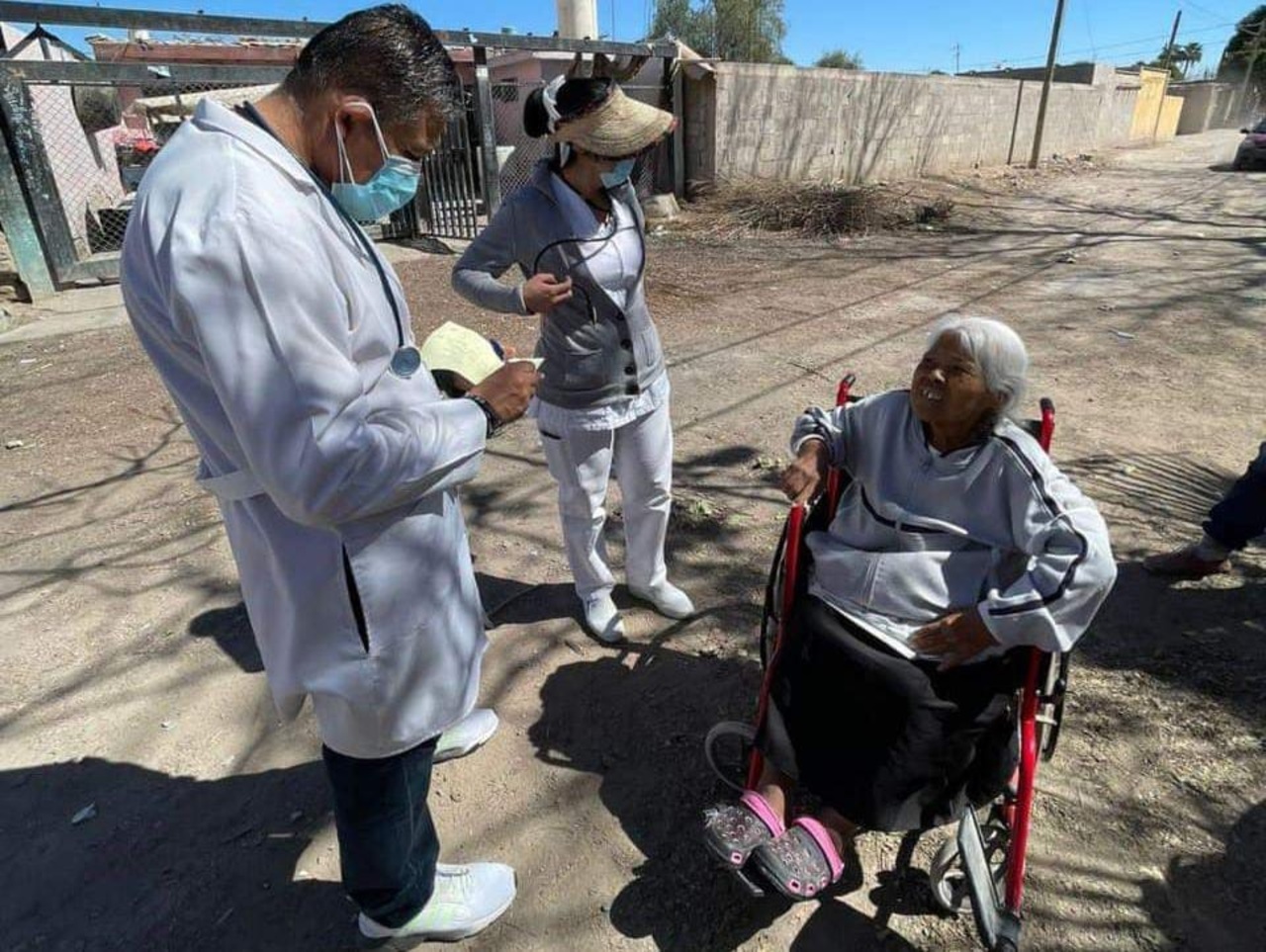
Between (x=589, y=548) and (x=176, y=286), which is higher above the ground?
(x=176, y=286)

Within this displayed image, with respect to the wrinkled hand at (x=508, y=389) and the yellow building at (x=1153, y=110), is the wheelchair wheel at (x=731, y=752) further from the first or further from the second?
the yellow building at (x=1153, y=110)

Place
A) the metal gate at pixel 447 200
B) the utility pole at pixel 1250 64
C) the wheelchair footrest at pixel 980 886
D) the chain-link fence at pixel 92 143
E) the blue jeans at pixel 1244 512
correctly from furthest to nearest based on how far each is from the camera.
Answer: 1. the utility pole at pixel 1250 64
2. the metal gate at pixel 447 200
3. the chain-link fence at pixel 92 143
4. the blue jeans at pixel 1244 512
5. the wheelchair footrest at pixel 980 886

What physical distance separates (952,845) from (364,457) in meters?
1.65

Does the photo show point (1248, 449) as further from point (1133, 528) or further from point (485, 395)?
point (485, 395)

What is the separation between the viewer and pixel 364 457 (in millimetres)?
1153

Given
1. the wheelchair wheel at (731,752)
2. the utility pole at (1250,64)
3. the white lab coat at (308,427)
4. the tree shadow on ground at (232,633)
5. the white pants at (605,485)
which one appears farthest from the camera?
the utility pole at (1250,64)

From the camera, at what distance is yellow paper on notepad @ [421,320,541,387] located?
157 cm

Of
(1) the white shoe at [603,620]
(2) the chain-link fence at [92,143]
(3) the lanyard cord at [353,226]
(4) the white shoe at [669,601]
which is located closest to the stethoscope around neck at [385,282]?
(3) the lanyard cord at [353,226]

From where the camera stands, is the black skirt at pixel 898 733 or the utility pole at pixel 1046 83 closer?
the black skirt at pixel 898 733

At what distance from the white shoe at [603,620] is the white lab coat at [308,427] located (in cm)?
139

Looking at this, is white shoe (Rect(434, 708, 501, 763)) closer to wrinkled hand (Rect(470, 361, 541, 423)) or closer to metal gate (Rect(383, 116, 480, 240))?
wrinkled hand (Rect(470, 361, 541, 423))

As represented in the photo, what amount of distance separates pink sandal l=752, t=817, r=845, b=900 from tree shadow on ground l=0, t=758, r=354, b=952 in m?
1.03

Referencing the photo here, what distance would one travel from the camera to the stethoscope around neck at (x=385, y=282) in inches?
49.9

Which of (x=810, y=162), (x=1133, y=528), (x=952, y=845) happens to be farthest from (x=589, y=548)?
(x=810, y=162)
